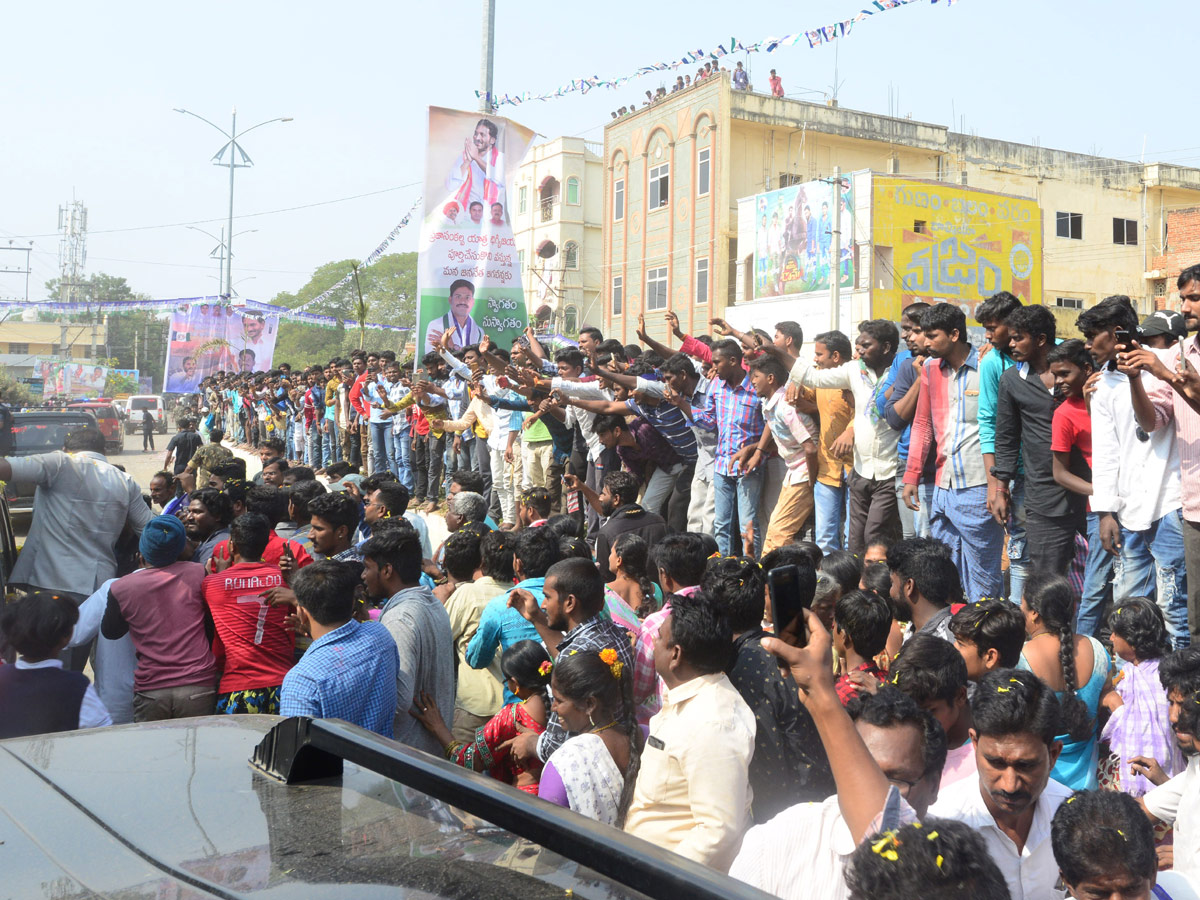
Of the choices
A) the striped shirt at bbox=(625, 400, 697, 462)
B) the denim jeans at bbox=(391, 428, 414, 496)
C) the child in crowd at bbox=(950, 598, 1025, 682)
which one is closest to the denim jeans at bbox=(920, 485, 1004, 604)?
the child in crowd at bbox=(950, 598, 1025, 682)

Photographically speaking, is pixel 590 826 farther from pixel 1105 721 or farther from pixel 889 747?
pixel 1105 721

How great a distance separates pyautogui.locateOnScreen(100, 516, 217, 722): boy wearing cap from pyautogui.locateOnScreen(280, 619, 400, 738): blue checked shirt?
3.43 ft

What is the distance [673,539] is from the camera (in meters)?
4.83

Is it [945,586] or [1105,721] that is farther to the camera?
[945,586]

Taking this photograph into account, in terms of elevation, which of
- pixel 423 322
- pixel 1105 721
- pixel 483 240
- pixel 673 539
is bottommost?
pixel 1105 721

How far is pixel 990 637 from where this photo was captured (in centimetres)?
394

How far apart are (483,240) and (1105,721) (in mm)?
9390

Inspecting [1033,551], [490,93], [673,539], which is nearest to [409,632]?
[673,539]

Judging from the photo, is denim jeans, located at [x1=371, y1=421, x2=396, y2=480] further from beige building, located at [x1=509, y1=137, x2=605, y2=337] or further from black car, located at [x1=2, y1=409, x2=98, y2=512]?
beige building, located at [x1=509, y1=137, x2=605, y2=337]

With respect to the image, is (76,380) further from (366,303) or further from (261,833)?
(261,833)

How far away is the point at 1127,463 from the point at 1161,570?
54cm

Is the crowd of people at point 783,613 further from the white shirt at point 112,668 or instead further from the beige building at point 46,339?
the beige building at point 46,339

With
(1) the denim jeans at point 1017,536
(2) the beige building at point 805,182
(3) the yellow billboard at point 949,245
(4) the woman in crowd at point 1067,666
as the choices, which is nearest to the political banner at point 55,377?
(2) the beige building at point 805,182

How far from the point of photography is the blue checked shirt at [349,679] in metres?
3.71
